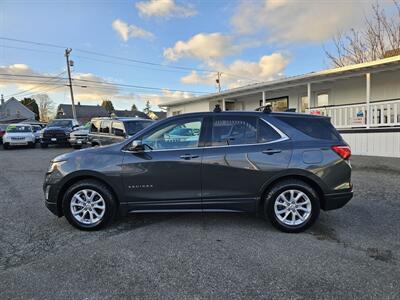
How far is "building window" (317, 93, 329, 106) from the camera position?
15.0m

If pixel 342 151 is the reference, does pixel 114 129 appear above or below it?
above

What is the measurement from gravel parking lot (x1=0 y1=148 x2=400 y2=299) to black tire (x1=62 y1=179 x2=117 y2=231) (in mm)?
148

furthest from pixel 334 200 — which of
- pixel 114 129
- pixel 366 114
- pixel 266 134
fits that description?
pixel 366 114

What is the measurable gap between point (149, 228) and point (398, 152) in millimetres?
9514

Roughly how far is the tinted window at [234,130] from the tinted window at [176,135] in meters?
0.26

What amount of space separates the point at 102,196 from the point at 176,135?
4.50 feet

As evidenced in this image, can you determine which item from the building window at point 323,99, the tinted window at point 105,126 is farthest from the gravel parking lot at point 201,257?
the building window at point 323,99

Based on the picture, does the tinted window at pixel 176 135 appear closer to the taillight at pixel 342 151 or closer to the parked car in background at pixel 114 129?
the taillight at pixel 342 151

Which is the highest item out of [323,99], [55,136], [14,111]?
[14,111]

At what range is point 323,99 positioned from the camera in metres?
15.3

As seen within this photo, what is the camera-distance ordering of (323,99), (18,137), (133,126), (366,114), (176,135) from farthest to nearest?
(18,137)
(323,99)
(366,114)
(133,126)
(176,135)

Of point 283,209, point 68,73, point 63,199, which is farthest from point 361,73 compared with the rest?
point 68,73

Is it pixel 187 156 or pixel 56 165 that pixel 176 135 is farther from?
pixel 56 165

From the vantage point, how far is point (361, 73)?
11.9 m
